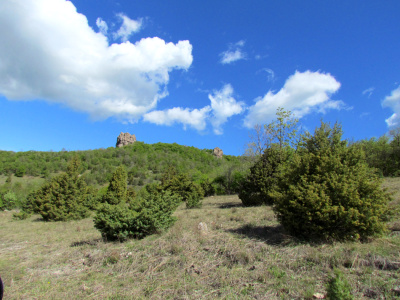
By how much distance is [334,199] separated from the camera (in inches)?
206

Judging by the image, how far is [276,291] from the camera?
135 inches

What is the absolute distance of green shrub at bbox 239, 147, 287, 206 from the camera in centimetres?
1355

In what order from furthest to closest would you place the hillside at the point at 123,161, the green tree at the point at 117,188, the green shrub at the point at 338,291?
the hillside at the point at 123,161
the green tree at the point at 117,188
the green shrub at the point at 338,291

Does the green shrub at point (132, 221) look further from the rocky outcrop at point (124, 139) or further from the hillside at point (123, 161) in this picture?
the rocky outcrop at point (124, 139)

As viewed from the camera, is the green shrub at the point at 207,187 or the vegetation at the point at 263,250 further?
the green shrub at the point at 207,187

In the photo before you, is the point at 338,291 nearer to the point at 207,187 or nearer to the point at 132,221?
the point at 132,221

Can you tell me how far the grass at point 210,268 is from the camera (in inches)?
139

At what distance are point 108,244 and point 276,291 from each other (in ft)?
18.0

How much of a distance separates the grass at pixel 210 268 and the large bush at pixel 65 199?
11411 millimetres

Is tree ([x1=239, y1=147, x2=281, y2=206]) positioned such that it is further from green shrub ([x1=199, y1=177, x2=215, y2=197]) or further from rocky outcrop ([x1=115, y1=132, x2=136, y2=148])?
rocky outcrop ([x1=115, y1=132, x2=136, y2=148])

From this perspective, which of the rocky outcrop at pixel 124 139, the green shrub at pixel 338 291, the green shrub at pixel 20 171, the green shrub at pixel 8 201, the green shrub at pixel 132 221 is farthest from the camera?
the rocky outcrop at pixel 124 139

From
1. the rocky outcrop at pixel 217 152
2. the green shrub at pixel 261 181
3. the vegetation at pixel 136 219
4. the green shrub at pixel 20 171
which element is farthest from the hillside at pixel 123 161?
the vegetation at pixel 136 219

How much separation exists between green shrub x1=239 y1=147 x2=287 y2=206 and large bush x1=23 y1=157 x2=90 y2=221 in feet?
42.8

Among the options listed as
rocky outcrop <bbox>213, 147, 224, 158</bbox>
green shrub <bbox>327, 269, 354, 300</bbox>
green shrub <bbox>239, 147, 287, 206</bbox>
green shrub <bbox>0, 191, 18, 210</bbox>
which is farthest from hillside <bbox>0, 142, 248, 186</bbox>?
green shrub <bbox>327, 269, 354, 300</bbox>
